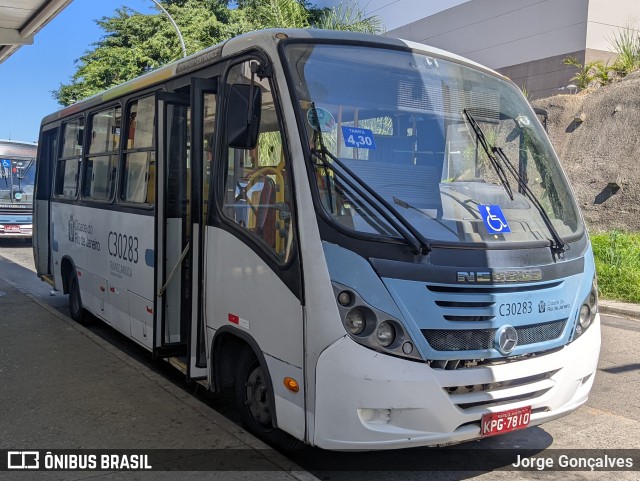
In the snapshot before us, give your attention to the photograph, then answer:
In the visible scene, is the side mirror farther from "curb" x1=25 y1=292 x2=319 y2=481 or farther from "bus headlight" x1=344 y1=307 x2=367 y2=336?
"curb" x1=25 y1=292 x2=319 y2=481

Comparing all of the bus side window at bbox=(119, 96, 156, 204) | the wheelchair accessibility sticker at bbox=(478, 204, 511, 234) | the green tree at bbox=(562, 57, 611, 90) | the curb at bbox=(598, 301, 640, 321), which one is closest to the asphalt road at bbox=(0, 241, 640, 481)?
the wheelchair accessibility sticker at bbox=(478, 204, 511, 234)

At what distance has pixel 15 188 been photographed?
20516mm

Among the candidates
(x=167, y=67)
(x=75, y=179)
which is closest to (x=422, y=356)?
(x=167, y=67)

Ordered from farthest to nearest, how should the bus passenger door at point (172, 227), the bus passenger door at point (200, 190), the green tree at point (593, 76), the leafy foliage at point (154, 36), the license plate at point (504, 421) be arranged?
the leafy foliage at point (154, 36)
the green tree at point (593, 76)
the bus passenger door at point (172, 227)
the bus passenger door at point (200, 190)
the license plate at point (504, 421)

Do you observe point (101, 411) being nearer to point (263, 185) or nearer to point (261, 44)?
point (263, 185)

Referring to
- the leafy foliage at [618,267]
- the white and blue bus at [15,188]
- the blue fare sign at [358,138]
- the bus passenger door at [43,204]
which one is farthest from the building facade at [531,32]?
the blue fare sign at [358,138]

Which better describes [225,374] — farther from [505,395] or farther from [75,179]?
[75,179]

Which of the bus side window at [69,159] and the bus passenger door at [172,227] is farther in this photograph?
the bus side window at [69,159]

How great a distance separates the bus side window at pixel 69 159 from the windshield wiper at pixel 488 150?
560 centimetres

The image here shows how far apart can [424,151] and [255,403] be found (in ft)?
6.79

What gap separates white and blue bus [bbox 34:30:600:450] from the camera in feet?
12.3

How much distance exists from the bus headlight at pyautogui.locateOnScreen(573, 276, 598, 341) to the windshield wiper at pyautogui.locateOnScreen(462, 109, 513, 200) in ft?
2.84

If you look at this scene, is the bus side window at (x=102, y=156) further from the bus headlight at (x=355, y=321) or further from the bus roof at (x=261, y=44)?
the bus headlight at (x=355, y=321)

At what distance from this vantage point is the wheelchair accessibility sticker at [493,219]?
426 centimetres
